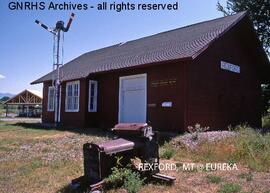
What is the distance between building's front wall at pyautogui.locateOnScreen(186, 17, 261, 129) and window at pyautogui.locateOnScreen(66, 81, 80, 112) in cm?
686

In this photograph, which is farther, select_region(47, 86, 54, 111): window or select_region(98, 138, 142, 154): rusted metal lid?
select_region(47, 86, 54, 111): window

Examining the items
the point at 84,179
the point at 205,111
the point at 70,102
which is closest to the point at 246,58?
the point at 205,111

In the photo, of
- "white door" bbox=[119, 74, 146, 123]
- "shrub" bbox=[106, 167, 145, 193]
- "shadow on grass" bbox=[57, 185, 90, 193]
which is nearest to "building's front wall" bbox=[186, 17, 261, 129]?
"white door" bbox=[119, 74, 146, 123]

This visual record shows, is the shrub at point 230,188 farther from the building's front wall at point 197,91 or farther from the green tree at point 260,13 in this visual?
the green tree at point 260,13

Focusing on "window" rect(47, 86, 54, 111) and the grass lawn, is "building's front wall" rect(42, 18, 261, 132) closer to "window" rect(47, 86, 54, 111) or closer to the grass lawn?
"window" rect(47, 86, 54, 111)

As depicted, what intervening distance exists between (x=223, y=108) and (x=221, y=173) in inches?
333

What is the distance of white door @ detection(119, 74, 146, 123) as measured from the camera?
14.7 metres

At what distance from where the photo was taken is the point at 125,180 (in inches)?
232

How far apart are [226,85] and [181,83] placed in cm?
335

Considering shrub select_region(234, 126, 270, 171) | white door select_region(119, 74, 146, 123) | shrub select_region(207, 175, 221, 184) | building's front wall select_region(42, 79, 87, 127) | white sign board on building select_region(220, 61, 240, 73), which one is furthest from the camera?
building's front wall select_region(42, 79, 87, 127)

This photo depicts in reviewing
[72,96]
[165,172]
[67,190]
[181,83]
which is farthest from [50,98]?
[67,190]

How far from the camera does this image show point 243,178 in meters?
6.43

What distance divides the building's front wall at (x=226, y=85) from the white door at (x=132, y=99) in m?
2.42

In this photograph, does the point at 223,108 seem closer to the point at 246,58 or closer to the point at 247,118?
the point at 247,118
